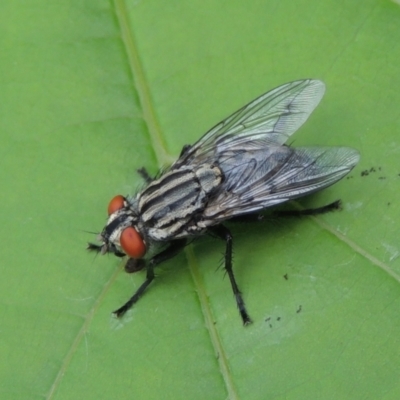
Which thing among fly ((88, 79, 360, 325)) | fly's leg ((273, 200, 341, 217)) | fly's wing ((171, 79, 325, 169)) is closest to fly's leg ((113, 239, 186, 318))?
fly ((88, 79, 360, 325))

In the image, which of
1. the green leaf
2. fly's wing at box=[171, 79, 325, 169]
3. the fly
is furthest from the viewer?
fly's wing at box=[171, 79, 325, 169]

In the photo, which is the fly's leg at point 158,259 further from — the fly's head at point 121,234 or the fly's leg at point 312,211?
the fly's leg at point 312,211

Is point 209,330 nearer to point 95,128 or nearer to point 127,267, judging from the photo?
point 127,267

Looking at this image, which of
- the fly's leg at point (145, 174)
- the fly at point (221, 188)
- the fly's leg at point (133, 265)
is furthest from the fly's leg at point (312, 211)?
the fly's leg at point (133, 265)

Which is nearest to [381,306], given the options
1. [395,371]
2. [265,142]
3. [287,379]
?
[395,371]

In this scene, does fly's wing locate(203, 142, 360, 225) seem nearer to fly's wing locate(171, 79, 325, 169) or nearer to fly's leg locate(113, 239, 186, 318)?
fly's wing locate(171, 79, 325, 169)

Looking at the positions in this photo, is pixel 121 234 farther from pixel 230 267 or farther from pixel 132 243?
pixel 230 267
